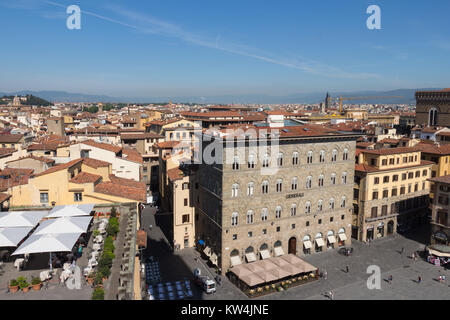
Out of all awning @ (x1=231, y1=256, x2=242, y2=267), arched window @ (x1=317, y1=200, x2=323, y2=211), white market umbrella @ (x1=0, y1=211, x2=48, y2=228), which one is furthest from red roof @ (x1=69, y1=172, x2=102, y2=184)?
arched window @ (x1=317, y1=200, x2=323, y2=211)

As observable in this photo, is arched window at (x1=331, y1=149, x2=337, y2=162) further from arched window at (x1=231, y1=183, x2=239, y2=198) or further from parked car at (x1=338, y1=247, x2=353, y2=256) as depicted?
arched window at (x1=231, y1=183, x2=239, y2=198)

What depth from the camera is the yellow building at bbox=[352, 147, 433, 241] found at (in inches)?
1954

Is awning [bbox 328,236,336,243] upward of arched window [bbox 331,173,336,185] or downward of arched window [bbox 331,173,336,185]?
downward

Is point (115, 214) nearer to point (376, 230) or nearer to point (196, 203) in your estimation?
point (196, 203)

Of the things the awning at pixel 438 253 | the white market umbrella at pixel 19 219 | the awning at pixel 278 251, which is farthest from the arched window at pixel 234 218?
the awning at pixel 438 253

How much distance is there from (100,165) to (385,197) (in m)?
38.0

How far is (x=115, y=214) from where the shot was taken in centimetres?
3048

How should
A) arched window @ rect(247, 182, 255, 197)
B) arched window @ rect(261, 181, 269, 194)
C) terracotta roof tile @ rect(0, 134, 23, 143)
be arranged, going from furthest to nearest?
terracotta roof tile @ rect(0, 134, 23, 143) < arched window @ rect(261, 181, 269, 194) < arched window @ rect(247, 182, 255, 197)

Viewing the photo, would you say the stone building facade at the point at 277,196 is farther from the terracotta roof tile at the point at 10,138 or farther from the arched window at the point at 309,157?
the terracotta roof tile at the point at 10,138

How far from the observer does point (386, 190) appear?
50.9 meters

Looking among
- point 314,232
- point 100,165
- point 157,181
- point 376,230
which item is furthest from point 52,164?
point 376,230

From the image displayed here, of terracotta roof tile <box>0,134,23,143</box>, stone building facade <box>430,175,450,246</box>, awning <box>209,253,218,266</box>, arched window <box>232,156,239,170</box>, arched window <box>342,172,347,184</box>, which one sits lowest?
awning <box>209,253,218,266</box>

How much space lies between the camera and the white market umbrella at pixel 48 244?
20219mm

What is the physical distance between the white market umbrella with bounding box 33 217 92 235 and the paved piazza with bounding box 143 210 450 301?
15.5m
